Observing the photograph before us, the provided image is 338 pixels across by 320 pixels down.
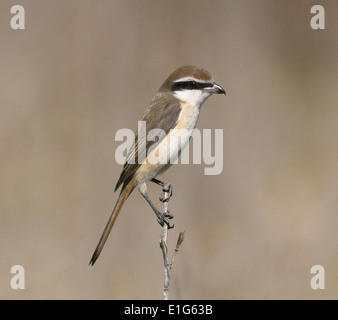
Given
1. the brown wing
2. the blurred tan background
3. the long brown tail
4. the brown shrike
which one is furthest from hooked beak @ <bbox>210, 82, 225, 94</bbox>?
the blurred tan background

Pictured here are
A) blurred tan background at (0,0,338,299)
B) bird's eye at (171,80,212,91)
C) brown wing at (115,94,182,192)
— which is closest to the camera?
brown wing at (115,94,182,192)

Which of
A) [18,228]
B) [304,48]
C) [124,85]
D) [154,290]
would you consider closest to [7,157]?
[18,228]

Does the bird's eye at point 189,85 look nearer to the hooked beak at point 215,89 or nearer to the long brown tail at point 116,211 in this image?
the hooked beak at point 215,89

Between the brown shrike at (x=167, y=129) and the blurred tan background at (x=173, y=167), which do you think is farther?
the blurred tan background at (x=173, y=167)

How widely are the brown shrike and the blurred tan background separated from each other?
108cm

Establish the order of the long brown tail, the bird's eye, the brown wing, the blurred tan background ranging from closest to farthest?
the long brown tail
the brown wing
the bird's eye
the blurred tan background

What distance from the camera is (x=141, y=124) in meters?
3.91

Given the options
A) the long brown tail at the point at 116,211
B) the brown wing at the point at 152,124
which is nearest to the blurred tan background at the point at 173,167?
the long brown tail at the point at 116,211

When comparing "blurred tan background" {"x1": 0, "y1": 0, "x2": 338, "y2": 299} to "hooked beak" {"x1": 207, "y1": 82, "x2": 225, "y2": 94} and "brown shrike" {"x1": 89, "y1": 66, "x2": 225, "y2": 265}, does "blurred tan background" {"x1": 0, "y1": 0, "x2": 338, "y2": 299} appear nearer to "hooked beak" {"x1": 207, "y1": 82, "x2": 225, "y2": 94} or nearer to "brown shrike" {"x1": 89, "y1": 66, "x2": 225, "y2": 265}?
"brown shrike" {"x1": 89, "y1": 66, "x2": 225, "y2": 265}

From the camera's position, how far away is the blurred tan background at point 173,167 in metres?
4.97

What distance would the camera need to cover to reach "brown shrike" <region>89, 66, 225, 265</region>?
380 cm

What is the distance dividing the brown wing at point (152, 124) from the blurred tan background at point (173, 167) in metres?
1.18

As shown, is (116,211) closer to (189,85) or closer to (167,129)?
(167,129)

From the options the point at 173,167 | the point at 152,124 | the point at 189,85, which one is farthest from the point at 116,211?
the point at 173,167
